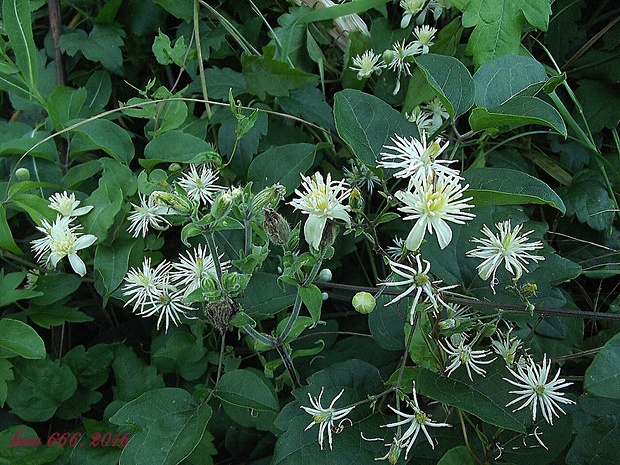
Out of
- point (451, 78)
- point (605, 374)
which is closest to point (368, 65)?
point (451, 78)

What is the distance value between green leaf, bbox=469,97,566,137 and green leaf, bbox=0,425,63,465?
81cm

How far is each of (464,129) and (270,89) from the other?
40 cm

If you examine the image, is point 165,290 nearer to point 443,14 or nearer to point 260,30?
point 260,30

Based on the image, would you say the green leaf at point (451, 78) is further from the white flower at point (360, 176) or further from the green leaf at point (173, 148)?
the green leaf at point (173, 148)

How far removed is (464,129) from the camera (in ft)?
3.67

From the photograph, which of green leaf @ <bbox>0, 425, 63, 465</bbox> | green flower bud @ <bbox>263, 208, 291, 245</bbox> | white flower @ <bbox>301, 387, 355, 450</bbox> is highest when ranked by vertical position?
green flower bud @ <bbox>263, 208, 291, 245</bbox>

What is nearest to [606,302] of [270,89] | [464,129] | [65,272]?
[464,129]

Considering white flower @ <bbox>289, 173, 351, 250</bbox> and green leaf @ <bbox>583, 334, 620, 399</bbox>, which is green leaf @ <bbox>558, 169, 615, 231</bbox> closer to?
green leaf @ <bbox>583, 334, 620, 399</bbox>

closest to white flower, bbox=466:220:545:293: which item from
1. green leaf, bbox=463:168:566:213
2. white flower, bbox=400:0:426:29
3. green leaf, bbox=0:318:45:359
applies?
green leaf, bbox=463:168:566:213

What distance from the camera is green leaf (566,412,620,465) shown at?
27.6 inches

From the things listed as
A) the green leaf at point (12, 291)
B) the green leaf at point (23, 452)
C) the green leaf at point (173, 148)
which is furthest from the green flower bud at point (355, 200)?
the green leaf at point (23, 452)

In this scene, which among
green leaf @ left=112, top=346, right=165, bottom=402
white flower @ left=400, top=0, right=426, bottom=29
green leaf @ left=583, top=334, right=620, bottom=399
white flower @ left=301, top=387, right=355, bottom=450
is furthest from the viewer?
white flower @ left=400, top=0, right=426, bottom=29

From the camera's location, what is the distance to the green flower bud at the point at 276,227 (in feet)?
2.10

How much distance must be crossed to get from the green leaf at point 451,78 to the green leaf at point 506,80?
16mm
